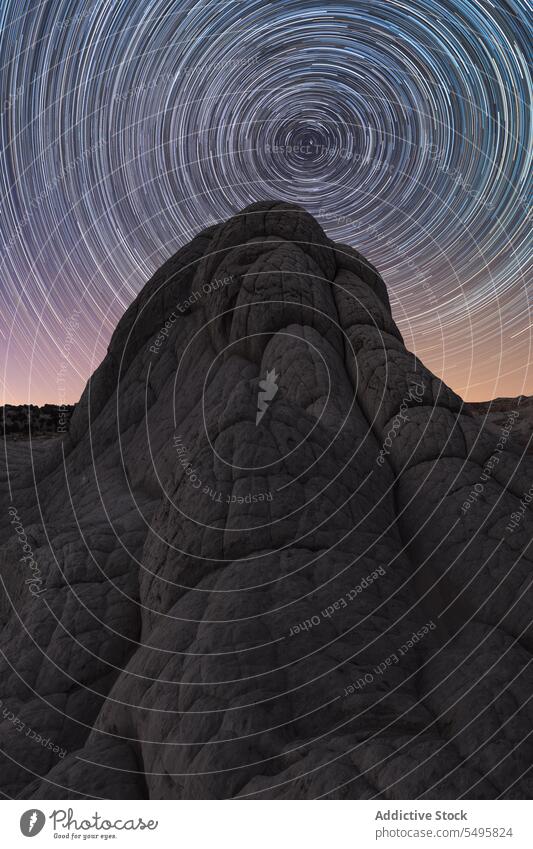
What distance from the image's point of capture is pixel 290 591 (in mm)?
9992

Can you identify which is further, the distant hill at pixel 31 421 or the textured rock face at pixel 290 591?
the distant hill at pixel 31 421

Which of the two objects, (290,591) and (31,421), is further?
(31,421)

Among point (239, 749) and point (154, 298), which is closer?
point (239, 749)

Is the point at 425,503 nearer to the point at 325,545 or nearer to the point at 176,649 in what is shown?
the point at 325,545

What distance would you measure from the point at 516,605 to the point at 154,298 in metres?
16.6

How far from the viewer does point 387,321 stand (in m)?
17.1

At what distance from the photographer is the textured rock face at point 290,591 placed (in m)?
8.35

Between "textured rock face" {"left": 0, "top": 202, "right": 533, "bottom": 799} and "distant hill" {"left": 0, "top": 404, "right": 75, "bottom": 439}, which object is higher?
"distant hill" {"left": 0, "top": 404, "right": 75, "bottom": 439}

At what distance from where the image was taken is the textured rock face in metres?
8.35

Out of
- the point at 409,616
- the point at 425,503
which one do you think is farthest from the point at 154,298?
the point at 409,616

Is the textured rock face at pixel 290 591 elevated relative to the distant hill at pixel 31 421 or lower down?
lower down

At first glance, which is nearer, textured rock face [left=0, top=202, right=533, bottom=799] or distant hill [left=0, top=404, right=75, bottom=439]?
textured rock face [left=0, top=202, right=533, bottom=799]
